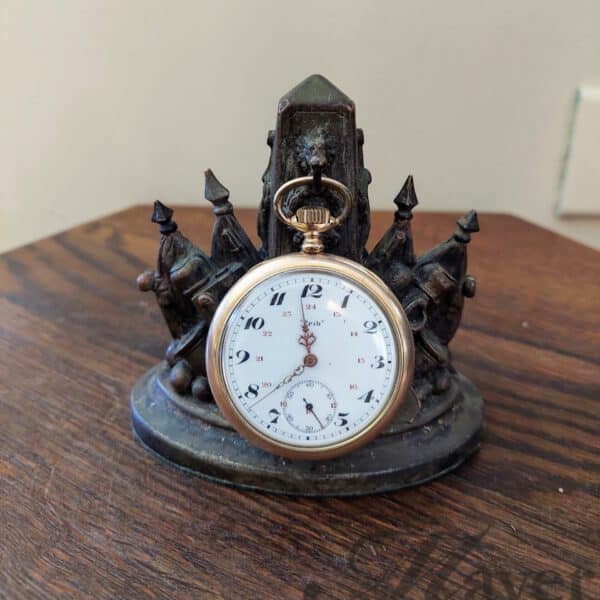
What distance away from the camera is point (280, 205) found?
55 centimetres

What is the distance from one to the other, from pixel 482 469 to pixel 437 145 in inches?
33.9

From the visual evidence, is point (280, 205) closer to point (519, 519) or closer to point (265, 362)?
point (265, 362)

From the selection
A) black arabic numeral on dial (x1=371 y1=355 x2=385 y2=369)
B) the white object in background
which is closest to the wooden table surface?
black arabic numeral on dial (x1=371 y1=355 x2=385 y2=369)

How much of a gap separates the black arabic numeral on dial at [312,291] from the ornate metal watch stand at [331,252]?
6cm

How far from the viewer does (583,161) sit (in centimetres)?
133

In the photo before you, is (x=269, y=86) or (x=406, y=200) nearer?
(x=406, y=200)

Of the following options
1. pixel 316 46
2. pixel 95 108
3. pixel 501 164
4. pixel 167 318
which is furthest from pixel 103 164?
pixel 167 318

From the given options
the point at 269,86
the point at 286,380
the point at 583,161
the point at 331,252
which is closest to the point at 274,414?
the point at 286,380

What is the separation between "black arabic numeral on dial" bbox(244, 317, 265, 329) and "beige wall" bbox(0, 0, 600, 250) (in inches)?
33.3

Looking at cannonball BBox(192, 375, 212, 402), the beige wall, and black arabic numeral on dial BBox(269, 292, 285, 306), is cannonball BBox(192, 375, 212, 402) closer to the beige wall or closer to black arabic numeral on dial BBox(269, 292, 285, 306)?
black arabic numeral on dial BBox(269, 292, 285, 306)

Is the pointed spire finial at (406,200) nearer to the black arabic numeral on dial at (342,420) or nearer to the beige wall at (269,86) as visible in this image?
the black arabic numeral on dial at (342,420)

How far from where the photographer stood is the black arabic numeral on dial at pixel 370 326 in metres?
0.54

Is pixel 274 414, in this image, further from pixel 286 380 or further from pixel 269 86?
pixel 269 86

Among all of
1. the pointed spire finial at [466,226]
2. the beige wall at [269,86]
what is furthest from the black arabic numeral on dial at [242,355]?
the beige wall at [269,86]
